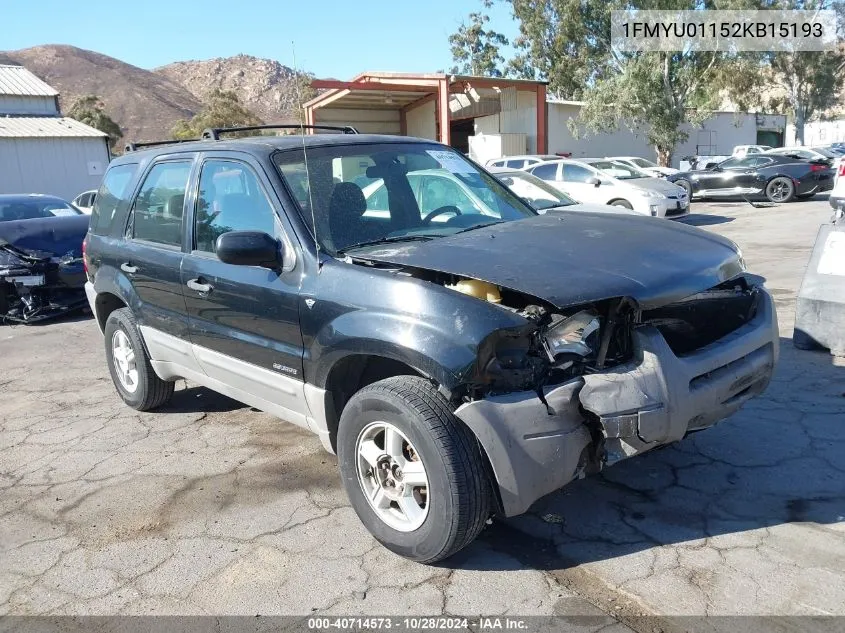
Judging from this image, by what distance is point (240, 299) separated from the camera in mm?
3779

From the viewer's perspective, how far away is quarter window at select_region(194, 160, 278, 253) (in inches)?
148

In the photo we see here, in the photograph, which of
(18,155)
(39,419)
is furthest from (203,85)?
(39,419)

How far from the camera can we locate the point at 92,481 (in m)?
4.18

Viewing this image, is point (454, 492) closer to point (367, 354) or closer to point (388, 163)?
point (367, 354)

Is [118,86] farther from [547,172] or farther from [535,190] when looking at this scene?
[535,190]

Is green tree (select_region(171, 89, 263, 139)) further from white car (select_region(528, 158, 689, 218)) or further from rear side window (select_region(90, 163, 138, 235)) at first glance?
rear side window (select_region(90, 163, 138, 235))

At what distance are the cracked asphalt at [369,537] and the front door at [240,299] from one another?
2.11 ft

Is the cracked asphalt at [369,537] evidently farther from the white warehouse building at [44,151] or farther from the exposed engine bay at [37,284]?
the white warehouse building at [44,151]

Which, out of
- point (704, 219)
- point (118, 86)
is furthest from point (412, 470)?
point (118, 86)

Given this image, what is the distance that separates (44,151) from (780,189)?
25993 mm

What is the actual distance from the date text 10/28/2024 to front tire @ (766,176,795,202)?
61.8ft

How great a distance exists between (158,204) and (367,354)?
235 cm

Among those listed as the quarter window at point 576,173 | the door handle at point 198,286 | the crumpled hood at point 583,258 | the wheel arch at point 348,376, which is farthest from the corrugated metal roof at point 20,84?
the crumpled hood at point 583,258

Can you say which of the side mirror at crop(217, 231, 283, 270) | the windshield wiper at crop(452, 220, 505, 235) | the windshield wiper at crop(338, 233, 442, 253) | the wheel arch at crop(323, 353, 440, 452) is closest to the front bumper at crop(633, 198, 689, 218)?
the windshield wiper at crop(452, 220, 505, 235)
